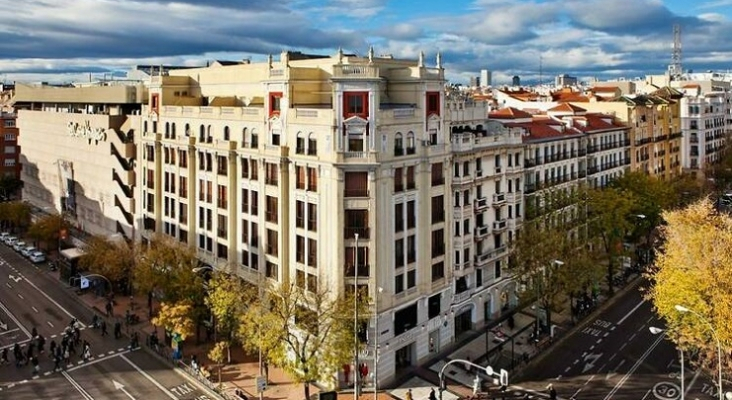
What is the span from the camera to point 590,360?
62.6 metres

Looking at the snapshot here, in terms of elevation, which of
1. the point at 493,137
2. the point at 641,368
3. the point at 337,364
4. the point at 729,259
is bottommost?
the point at 641,368

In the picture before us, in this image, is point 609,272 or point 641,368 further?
point 609,272

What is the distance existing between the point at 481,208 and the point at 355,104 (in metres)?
21.8

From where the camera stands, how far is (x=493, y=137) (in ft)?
237

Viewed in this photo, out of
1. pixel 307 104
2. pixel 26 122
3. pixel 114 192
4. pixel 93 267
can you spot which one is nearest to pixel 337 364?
pixel 307 104

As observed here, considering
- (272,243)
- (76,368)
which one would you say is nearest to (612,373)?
(272,243)

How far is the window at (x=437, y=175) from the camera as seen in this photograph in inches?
2491

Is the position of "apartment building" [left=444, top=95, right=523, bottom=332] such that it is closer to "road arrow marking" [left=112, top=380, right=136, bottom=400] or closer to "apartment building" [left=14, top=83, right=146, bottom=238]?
"road arrow marking" [left=112, top=380, right=136, bottom=400]

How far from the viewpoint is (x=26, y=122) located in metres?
130

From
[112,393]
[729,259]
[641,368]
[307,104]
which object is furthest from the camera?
[307,104]

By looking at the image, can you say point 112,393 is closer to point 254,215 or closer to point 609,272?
point 254,215

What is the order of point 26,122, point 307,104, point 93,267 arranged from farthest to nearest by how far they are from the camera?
1. point 26,122
2. point 93,267
3. point 307,104

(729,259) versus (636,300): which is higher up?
(729,259)

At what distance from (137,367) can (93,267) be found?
75.9 ft
